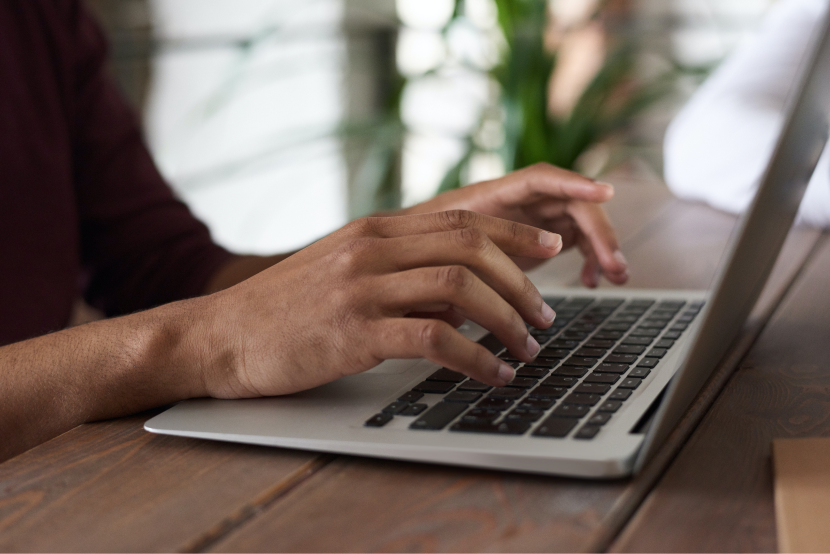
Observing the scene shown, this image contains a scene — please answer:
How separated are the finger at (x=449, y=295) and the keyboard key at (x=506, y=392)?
4 centimetres

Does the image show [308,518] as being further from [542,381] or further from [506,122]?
[506,122]

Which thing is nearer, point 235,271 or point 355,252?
point 355,252

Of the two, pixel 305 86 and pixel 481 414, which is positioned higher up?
pixel 305 86

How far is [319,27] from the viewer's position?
2631mm

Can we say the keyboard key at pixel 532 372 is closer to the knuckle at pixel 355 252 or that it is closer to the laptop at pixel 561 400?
the laptop at pixel 561 400

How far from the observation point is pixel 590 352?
524mm

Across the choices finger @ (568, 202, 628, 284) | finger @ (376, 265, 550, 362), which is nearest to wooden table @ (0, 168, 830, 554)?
finger @ (376, 265, 550, 362)

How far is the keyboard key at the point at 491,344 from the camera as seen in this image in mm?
548

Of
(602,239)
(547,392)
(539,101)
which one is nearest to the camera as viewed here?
(547,392)

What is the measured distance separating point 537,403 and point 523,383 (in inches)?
1.6

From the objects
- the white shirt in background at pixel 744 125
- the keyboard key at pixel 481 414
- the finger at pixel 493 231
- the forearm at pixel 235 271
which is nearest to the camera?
the keyboard key at pixel 481 414

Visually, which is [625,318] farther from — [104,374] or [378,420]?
[104,374]

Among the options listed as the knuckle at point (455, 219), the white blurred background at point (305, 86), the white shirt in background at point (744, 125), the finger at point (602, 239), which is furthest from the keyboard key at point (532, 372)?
A: the white blurred background at point (305, 86)

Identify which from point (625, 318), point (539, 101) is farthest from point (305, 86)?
point (625, 318)
